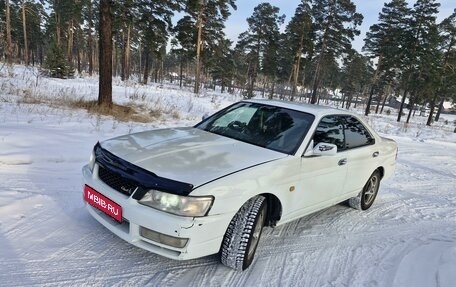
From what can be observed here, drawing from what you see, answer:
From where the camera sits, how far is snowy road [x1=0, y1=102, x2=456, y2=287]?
2.76 m

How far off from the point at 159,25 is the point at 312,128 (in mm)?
29206

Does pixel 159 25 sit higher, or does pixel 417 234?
pixel 159 25

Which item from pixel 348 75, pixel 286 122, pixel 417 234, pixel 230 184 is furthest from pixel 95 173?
pixel 348 75

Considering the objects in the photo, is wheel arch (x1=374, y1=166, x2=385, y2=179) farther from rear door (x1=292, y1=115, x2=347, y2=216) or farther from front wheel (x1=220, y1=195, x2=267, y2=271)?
front wheel (x1=220, y1=195, x2=267, y2=271)

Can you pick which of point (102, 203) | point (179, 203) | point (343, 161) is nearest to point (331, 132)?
point (343, 161)

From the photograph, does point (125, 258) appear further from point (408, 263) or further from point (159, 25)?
point (159, 25)

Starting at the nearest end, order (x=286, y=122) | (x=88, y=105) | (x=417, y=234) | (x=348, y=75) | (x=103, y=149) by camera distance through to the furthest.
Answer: (x=103, y=149)
(x=286, y=122)
(x=417, y=234)
(x=88, y=105)
(x=348, y=75)

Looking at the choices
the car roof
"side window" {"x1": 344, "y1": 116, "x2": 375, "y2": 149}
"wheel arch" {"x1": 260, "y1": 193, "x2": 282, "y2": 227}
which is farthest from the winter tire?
"wheel arch" {"x1": 260, "y1": 193, "x2": 282, "y2": 227}

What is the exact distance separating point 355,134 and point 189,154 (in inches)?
96.4

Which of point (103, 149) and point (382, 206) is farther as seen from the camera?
point (382, 206)

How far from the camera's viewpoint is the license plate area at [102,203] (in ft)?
8.91

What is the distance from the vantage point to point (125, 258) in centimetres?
295

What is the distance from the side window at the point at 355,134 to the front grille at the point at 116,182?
269 cm

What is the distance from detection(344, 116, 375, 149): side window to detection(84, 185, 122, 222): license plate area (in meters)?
2.80
